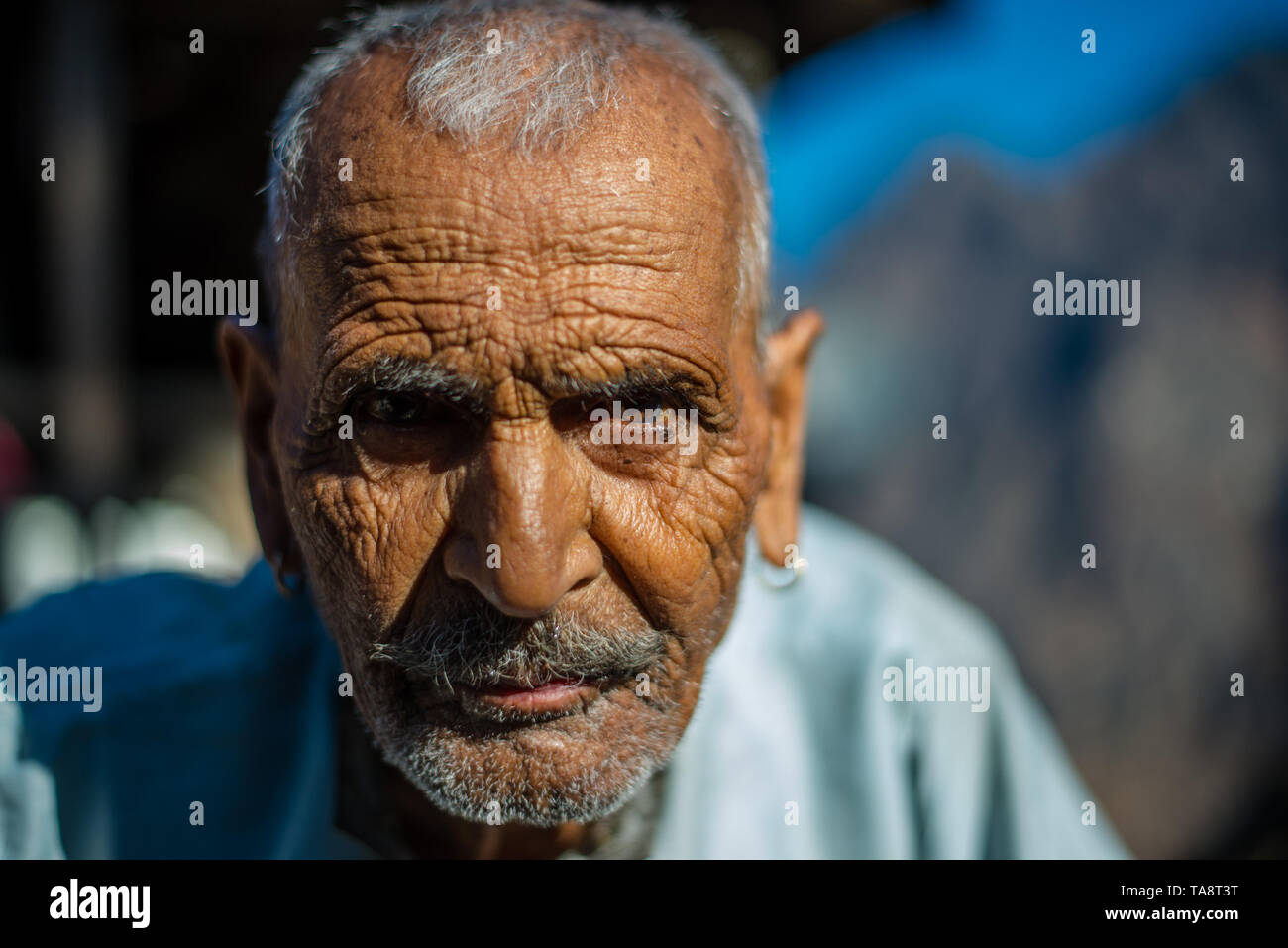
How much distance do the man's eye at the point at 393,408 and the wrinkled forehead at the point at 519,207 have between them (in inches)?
6.0

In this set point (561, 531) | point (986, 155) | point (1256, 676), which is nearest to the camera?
point (561, 531)

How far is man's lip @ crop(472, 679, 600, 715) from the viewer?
5.23 feet

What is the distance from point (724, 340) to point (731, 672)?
109 cm

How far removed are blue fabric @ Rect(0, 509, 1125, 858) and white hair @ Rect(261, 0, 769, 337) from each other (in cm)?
91

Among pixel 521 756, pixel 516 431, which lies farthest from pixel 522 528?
pixel 521 756

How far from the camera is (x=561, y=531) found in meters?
1.50

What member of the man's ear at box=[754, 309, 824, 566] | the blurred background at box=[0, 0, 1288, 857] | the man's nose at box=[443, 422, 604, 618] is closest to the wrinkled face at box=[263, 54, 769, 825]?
the man's nose at box=[443, 422, 604, 618]

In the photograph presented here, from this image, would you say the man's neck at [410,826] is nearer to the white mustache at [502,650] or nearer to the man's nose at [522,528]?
the white mustache at [502,650]

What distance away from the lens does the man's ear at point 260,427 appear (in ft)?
6.25

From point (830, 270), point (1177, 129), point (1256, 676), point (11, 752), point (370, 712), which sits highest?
point (1177, 129)

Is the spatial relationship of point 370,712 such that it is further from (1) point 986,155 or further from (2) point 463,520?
(1) point 986,155

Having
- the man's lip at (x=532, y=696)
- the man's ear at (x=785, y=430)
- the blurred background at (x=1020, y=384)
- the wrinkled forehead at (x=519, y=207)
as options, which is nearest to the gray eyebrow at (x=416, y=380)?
the wrinkled forehead at (x=519, y=207)

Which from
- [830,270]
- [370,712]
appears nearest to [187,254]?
[830,270]

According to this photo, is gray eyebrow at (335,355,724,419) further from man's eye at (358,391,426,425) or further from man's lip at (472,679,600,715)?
man's lip at (472,679,600,715)
